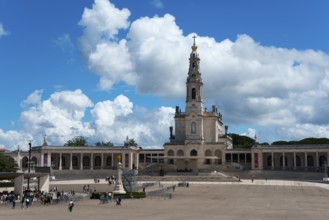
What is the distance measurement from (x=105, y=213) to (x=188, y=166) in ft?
245

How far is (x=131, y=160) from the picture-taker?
380ft

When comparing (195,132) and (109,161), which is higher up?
(195,132)

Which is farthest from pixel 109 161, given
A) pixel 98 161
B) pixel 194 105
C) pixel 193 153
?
pixel 194 105

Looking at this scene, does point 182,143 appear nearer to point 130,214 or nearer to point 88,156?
point 88,156

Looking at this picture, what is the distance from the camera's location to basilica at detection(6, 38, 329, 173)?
10762 centimetres

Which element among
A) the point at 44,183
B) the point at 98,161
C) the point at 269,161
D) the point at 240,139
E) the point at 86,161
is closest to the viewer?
the point at 44,183

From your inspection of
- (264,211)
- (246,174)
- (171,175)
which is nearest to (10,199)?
(264,211)

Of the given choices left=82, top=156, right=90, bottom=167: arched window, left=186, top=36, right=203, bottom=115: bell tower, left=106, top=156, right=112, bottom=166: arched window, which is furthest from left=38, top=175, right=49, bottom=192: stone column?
left=82, top=156, right=90, bottom=167: arched window

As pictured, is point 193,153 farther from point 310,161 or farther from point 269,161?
point 310,161

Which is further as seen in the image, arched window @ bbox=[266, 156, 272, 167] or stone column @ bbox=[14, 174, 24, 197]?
arched window @ bbox=[266, 156, 272, 167]

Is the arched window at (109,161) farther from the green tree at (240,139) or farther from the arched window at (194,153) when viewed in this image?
the green tree at (240,139)

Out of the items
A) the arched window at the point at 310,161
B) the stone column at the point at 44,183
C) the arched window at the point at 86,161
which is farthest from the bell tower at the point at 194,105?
the stone column at the point at 44,183

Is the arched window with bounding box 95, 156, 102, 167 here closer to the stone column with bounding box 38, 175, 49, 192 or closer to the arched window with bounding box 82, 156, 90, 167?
the arched window with bounding box 82, 156, 90, 167

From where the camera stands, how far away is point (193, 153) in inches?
4454
